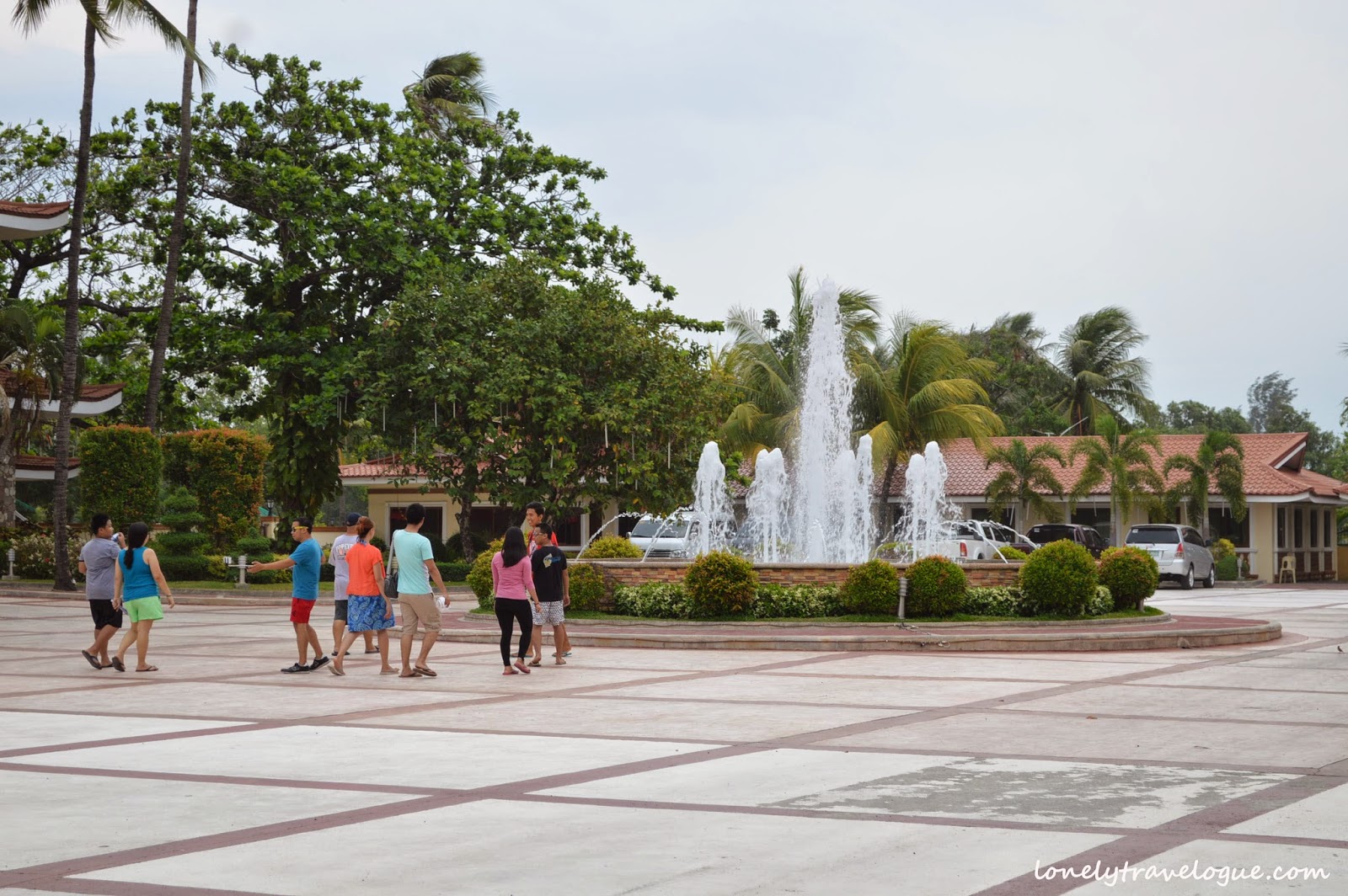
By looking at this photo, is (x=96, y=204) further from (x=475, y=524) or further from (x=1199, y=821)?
(x=1199, y=821)

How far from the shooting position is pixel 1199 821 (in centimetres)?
743

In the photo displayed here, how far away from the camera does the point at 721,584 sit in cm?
2102

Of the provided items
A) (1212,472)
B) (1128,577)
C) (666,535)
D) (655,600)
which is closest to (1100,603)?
(1128,577)

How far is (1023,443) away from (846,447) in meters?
18.1

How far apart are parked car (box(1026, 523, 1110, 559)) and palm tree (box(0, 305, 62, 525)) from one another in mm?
25405

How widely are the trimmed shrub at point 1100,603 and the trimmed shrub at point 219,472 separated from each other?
73.4 ft

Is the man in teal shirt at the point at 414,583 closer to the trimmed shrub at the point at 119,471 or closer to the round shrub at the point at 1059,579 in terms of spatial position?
the round shrub at the point at 1059,579

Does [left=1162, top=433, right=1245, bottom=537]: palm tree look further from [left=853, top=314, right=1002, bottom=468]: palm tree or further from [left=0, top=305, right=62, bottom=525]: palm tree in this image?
[left=0, top=305, right=62, bottom=525]: palm tree

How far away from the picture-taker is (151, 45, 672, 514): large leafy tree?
36812 mm

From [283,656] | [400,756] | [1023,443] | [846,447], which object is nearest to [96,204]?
[846,447]

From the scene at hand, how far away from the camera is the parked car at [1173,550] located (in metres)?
38.8

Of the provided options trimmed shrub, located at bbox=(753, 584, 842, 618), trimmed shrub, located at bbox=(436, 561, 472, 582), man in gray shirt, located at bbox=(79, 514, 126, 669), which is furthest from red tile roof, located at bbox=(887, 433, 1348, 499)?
man in gray shirt, located at bbox=(79, 514, 126, 669)

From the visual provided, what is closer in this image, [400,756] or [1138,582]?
[400,756]

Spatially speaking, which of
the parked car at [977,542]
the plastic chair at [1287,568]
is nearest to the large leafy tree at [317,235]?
the parked car at [977,542]
